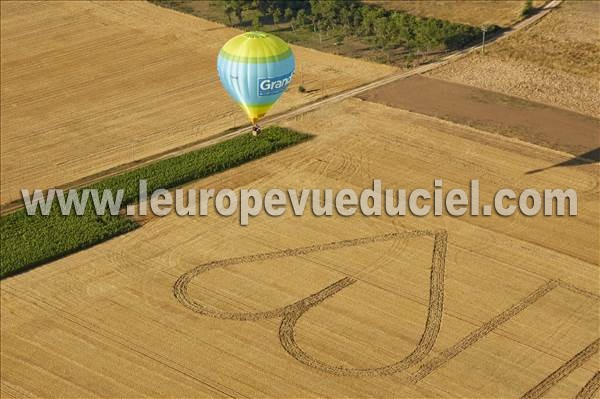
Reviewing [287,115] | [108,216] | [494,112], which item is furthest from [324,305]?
[494,112]

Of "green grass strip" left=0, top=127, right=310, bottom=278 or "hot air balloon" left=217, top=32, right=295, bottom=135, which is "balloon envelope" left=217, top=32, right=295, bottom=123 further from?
"green grass strip" left=0, top=127, right=310, bottom=278

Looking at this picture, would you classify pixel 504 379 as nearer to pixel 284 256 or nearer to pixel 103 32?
pixel 284 256

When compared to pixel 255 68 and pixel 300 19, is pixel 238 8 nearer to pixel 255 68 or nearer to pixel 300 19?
pixel 300 19

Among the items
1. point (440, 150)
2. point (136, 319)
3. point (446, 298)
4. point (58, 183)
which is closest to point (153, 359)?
point (136, 319)

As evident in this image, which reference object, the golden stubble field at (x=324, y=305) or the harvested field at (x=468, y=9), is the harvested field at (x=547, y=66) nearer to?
the harvested field at (x=468, y=9)

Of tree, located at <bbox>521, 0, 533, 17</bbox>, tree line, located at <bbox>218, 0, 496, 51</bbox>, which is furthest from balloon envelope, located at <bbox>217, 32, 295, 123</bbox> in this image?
tree, located at <bbox>521, 0, 533, 17</bbox>

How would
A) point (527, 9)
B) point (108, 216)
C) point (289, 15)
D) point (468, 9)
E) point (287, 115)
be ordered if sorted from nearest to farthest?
point (108, 216) → point (287, 115) → point (527, 9) → point (289, 15) → point (468, 9)
